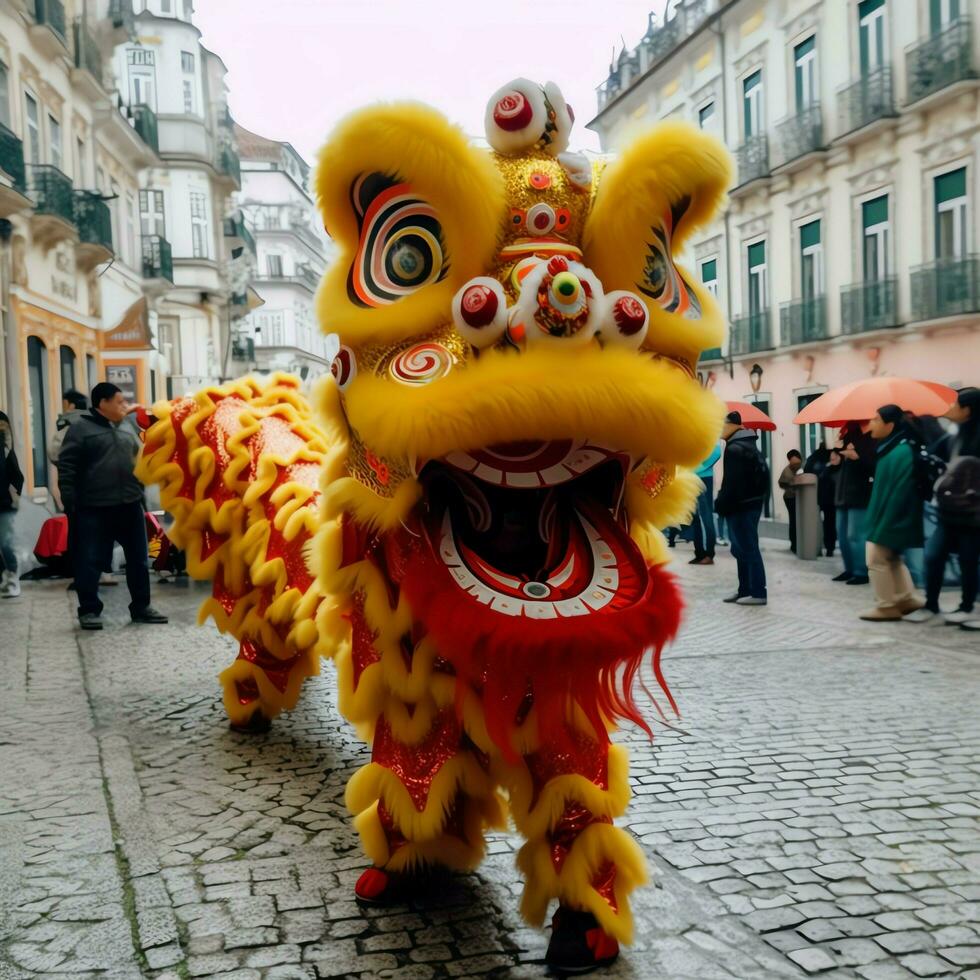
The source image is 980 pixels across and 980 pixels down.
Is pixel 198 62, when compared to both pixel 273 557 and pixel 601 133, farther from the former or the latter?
pixel 273 557

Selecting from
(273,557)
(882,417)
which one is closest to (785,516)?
(882,417)

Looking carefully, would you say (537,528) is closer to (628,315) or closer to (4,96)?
(628,315)

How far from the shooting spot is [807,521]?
12383 millimetres

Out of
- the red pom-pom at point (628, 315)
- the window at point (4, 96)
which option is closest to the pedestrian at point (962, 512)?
the red pom-pom at point (628, 315)

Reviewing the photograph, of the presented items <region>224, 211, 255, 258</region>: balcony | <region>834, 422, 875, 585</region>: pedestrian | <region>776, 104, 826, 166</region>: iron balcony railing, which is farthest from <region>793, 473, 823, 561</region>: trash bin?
<region>224, 211, 255, 258</region>: balcony

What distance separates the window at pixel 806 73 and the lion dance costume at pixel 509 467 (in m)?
19.0

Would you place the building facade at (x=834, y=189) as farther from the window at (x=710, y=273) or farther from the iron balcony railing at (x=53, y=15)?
the iron balcony railing at (x=53, y=15)

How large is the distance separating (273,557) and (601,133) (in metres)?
27.9

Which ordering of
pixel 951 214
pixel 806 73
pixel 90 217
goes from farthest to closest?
pixel 806 73
pixel 90 217
pixel 951 214

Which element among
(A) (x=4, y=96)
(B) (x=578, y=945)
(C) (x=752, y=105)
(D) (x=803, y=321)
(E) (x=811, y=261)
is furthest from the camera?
(C) (x=752, y=105)

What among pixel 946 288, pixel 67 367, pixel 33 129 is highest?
pixel 33 129

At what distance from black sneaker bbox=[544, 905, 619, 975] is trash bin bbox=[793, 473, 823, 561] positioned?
10.4m

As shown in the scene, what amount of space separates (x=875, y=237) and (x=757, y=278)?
163 inches

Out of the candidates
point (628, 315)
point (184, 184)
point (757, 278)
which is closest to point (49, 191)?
point (757, 278)
